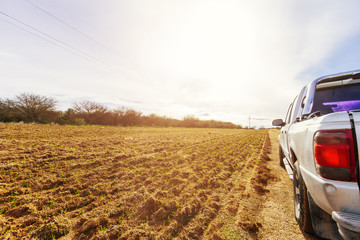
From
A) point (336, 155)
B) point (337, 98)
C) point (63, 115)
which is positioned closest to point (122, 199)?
point (336, 155)

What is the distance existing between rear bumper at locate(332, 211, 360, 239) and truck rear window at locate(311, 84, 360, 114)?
2039 mm

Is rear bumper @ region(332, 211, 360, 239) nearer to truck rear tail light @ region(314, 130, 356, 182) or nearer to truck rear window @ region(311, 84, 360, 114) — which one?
truck rear tail light @ region(314, 130, 356, 182)

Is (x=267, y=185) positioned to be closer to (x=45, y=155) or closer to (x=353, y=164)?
(x=353, y=164)

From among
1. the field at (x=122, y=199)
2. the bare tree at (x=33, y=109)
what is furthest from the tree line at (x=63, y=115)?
the field at (x=122, y=199)

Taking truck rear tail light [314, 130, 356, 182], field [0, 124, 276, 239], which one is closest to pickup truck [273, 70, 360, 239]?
truck rear tail light [314, 130, 356, 182]

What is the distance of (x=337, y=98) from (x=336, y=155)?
7.75 ft

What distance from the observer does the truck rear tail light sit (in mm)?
1293

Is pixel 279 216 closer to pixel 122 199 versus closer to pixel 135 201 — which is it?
pixel 135 201

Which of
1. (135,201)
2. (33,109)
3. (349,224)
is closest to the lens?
(349,224)

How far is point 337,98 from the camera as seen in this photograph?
2.86 m

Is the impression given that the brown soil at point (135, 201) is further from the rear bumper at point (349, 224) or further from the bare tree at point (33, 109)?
the bare tree at point (33, 109)

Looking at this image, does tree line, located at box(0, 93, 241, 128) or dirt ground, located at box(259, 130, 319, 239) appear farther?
tree line, located at box(0, 93, 241, 128)

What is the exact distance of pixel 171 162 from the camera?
5762 millimetres

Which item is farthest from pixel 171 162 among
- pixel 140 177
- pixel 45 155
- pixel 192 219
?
pixel 45 155
